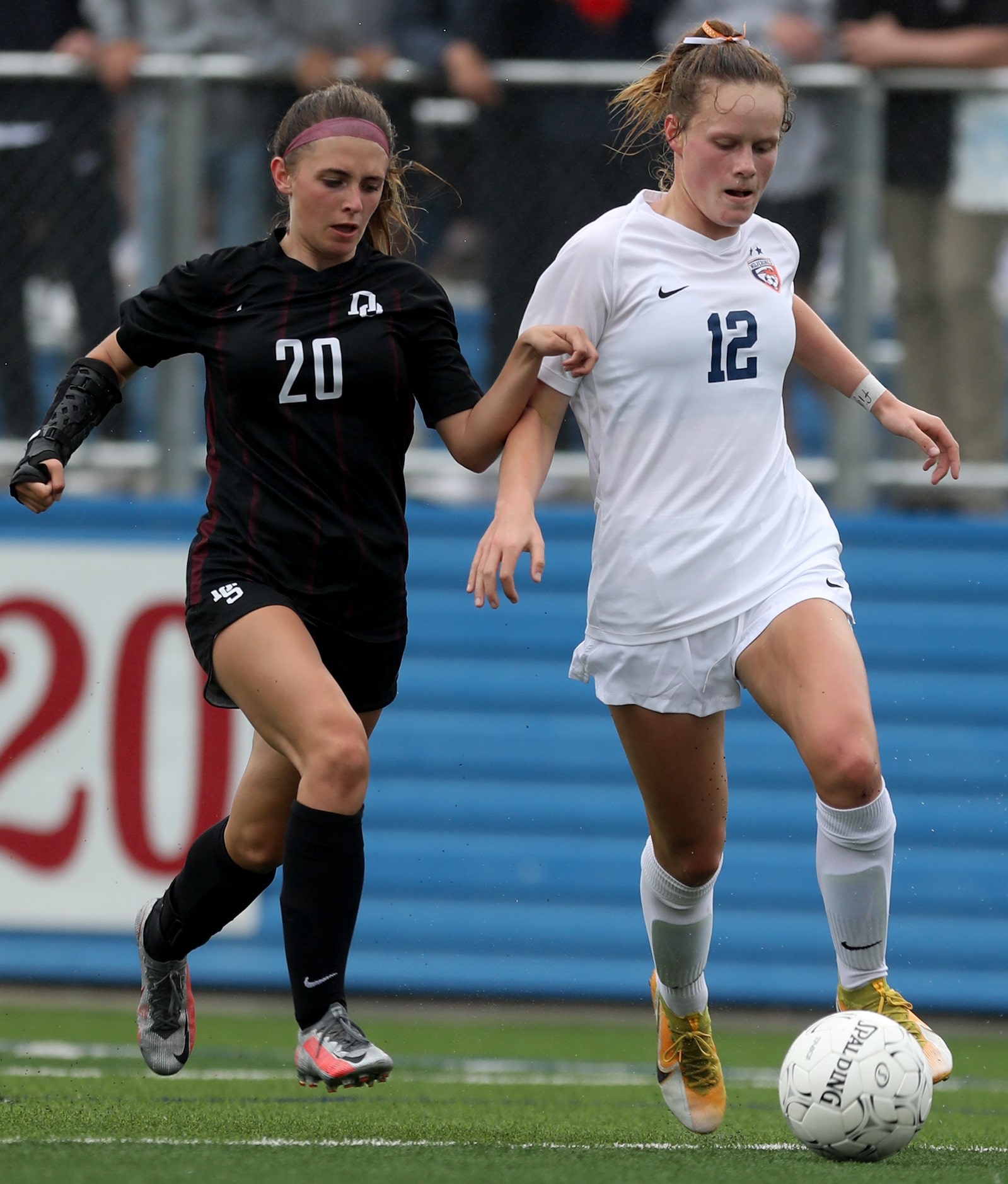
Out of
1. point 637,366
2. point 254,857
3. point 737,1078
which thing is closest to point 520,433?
point 637,366

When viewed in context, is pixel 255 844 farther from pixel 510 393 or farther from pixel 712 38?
pixel 712 38

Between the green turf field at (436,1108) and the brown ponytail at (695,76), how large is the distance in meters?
2.36

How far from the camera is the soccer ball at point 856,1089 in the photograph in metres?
4.14

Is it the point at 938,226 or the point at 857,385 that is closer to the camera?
the point at 857,385

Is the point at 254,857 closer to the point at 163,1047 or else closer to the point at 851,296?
the point at 163,1047

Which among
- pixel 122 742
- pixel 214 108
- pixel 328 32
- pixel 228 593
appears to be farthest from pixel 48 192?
pixel 228 593

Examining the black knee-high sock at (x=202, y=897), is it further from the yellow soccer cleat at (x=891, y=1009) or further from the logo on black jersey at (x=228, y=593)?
the yellow soccer cleat at (x=891, y=1009)

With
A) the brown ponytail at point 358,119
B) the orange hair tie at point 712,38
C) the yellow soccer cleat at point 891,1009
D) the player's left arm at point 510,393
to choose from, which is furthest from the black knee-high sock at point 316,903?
the orange hair tie at point 712,38

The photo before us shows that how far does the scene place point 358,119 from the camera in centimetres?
471

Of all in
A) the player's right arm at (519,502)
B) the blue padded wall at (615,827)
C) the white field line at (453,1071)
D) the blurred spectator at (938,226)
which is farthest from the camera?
the blue padded wall at (615,827)

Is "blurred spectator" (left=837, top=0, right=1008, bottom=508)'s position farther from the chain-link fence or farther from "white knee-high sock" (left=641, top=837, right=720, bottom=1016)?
"white knee-high sock" (left=641, top=837, right=720, bottom=1016)

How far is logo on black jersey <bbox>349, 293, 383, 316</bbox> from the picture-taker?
4684mm

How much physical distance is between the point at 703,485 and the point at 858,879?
948 mm

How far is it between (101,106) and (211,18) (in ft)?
1.76
